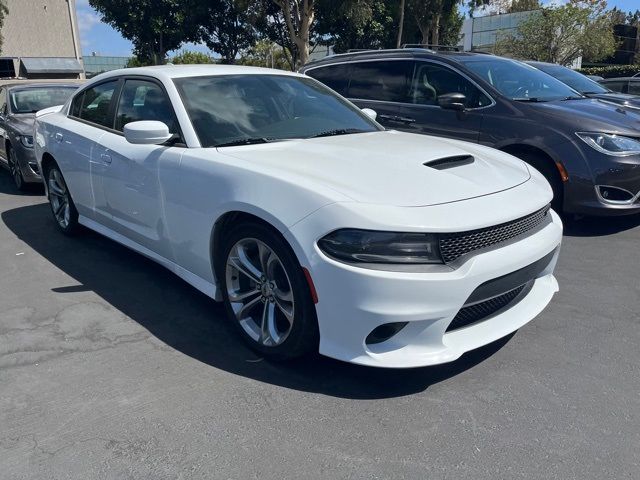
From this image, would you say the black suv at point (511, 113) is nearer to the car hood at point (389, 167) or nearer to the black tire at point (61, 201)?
the car hood at point (389, 167)

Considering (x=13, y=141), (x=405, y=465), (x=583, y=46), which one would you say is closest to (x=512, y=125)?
(x=405, y=465)

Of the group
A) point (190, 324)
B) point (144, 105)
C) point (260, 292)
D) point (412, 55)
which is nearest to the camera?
point (260, 292)

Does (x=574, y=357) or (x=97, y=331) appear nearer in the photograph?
(x=574, y=357)

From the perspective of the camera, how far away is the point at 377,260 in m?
2.57

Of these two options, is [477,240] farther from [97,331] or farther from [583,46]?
[583,46]

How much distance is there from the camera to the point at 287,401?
2.78m

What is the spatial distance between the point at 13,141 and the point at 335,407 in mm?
6732

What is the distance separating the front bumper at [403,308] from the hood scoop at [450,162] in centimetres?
64

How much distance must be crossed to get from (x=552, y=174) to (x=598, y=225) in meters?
0.85

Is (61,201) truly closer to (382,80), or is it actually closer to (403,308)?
(382,80)

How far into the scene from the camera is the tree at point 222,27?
28.0 metres

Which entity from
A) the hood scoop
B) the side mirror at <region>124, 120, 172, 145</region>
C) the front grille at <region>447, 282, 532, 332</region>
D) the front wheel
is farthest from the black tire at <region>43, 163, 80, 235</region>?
the front grille at <region>447, 282, 532, 332</region>

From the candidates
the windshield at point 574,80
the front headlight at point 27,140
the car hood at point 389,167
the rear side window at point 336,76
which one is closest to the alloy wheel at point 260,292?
the car hood at point 389,167

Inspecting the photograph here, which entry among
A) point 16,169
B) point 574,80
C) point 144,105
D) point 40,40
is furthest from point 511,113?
point 40,40
